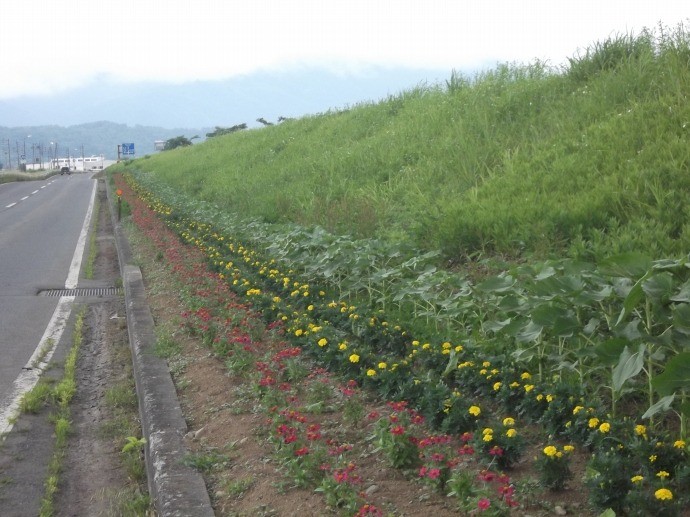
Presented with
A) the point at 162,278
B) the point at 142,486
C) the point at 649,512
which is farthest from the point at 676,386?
the point at 162,278

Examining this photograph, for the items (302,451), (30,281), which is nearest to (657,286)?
(302,451)

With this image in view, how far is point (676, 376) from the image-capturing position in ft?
10.1

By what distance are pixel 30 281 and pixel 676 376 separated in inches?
402

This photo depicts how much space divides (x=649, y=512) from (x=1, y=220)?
73.0 feet

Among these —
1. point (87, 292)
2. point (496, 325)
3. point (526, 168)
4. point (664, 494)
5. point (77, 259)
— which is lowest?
point (87, 292)

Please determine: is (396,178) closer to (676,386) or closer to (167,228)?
(167,228)

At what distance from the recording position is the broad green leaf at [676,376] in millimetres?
3037

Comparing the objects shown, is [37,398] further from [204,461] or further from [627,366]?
[627,366]

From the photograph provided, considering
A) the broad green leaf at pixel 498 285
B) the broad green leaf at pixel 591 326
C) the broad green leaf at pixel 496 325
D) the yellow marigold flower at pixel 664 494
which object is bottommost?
the yellow marigold flower at pixel 664 494

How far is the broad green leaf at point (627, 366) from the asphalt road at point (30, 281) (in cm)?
407

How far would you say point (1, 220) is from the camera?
2233cm

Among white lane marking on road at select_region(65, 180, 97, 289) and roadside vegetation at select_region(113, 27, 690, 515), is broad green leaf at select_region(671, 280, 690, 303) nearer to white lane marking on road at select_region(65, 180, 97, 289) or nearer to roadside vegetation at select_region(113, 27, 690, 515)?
roadside vegetation at select_region(113, 27, 690, 515)

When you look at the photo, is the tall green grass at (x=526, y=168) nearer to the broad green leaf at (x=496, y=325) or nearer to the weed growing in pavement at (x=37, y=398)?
the broad green leaf at (x=496, y=325)

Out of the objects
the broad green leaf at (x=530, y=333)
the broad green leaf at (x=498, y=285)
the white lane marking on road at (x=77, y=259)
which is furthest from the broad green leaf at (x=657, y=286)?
the white lane marking on road at (x=77, y=259)
